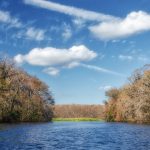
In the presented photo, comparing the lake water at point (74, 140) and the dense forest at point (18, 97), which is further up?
the dense forest at point (18, 97)

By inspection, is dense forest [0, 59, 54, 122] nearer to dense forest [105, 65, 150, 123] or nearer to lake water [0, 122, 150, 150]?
dense forest [105, 65, 150, 123]

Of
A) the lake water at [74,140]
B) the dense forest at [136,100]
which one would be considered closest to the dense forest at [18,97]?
the dense forest at [136,100]

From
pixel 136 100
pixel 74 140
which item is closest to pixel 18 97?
pixel 136 100

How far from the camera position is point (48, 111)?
433 feet

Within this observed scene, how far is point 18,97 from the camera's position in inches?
4348

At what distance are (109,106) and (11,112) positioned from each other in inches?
1978

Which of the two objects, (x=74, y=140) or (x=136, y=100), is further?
(x=136, y=100)

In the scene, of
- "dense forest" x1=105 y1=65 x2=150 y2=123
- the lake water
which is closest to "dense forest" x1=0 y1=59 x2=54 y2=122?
"dense forest" x1=105 y1=65 x2=150 y2=123

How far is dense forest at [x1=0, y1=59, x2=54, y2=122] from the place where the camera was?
103m

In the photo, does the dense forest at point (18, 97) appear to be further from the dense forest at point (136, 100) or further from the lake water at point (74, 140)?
the lake water at point (74, 140)

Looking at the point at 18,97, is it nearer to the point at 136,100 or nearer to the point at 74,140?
the point at 136,100

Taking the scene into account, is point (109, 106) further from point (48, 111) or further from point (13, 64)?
point (13, 64)

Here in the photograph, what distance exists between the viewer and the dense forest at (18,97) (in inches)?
4060

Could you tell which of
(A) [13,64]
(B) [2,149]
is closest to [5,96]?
(A) [13,64]
